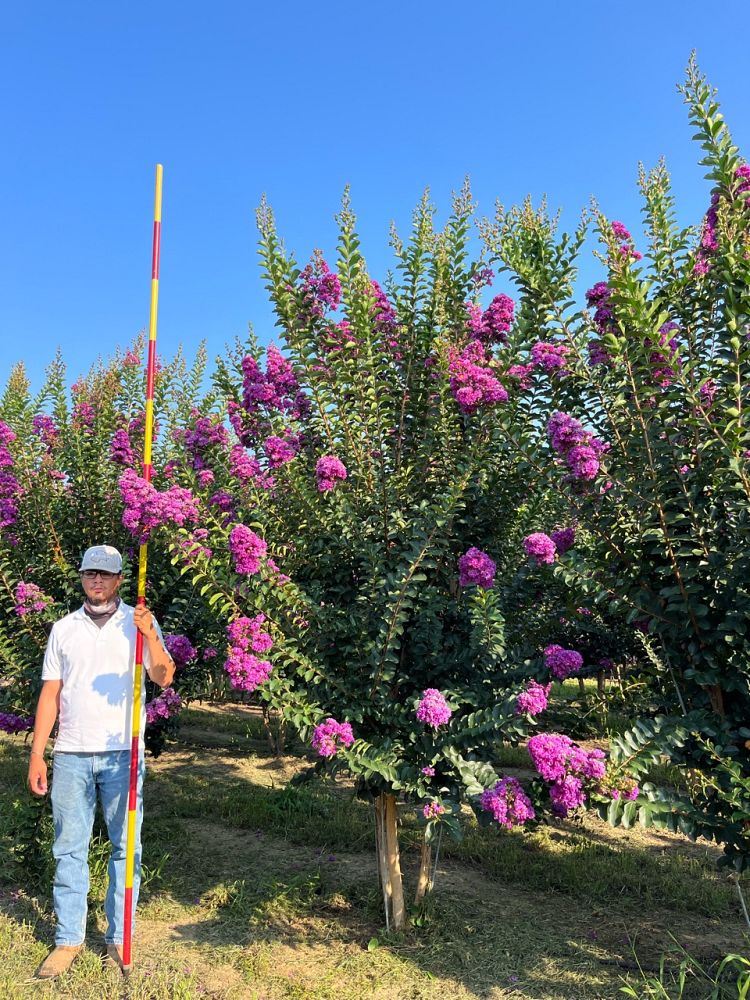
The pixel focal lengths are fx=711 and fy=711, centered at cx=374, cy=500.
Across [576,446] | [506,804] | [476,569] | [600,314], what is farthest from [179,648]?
[600,314]

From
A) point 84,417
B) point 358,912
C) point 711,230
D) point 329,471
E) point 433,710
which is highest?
point 711,230

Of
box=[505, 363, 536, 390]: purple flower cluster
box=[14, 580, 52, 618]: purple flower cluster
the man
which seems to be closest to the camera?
the man

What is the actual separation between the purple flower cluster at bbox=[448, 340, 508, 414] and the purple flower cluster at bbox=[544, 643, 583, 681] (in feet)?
4.02

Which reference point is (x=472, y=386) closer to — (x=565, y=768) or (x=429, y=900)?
(x=565, y=768)

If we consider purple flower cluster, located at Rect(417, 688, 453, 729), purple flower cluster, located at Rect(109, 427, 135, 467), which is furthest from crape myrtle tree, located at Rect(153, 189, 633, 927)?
purple flower cluster, located at Rect(109, 427, 135, 467)

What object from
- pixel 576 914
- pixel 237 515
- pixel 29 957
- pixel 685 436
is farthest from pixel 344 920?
pixel 685 436

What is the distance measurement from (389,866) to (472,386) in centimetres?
251

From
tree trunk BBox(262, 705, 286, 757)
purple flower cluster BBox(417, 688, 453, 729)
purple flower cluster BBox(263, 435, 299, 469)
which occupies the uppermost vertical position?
purple flower cluster BBox(263, 435, 299, 469)

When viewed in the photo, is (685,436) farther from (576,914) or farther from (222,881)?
(222,881)

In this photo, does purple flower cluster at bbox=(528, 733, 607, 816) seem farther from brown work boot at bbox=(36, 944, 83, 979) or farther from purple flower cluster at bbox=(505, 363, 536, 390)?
brown work boot at bbox=(36, 944, 83, 979)

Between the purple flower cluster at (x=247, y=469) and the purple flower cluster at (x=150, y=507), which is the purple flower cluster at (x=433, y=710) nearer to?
the purple flower cluster at (x=150, y=507)

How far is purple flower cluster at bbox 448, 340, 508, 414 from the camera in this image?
3432 millimetres

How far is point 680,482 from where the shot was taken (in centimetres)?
303

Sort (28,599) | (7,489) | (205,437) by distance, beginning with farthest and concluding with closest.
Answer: (7,489) → (28,599) → (205,437)
